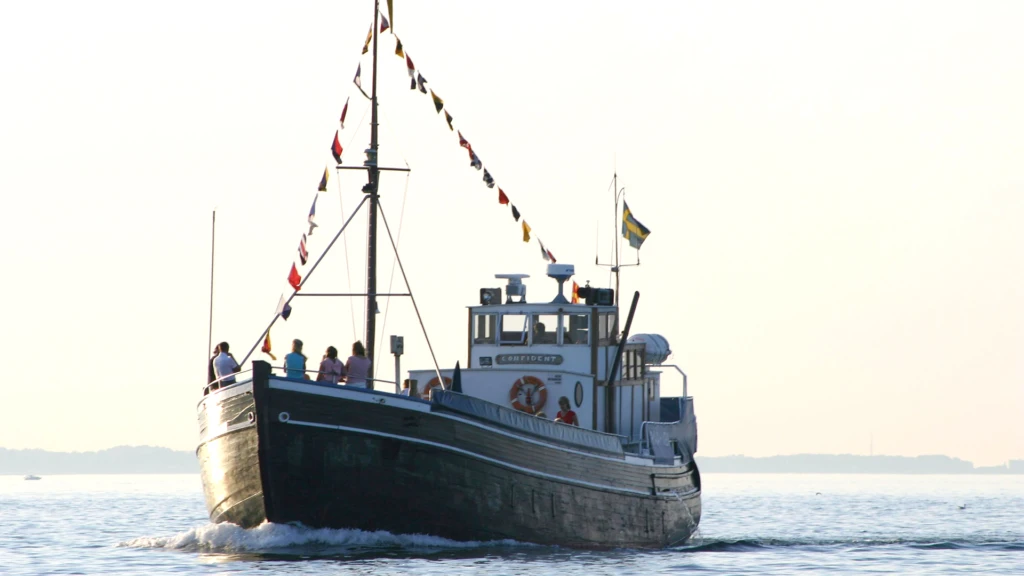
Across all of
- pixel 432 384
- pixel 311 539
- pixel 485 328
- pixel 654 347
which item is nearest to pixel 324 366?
pixel 311 539

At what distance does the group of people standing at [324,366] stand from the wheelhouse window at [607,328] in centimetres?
787

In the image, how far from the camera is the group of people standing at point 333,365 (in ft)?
93.5

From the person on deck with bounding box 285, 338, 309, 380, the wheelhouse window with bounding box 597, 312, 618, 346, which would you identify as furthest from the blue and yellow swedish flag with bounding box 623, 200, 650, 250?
the person on deck with bounding box 285, 338, 309, 380

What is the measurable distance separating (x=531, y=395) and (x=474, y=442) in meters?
5.38

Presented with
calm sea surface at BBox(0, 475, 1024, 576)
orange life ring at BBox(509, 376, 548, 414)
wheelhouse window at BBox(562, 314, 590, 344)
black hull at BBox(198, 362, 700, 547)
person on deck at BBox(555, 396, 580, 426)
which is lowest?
calm sea surface at BBox(0, 475, 1024, 576)

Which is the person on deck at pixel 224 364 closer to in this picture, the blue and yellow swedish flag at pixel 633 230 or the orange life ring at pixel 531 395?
the orange life ring at pixel 531 395

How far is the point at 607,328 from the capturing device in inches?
1437

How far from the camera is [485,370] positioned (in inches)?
1361

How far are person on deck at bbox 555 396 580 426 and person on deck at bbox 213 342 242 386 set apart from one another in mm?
7513

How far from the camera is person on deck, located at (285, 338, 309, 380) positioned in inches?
1110

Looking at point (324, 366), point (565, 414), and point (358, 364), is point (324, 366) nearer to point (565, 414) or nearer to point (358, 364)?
point (358, 364)

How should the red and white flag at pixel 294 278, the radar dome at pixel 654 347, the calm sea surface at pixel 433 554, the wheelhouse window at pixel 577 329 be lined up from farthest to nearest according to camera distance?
the radar dome at pixel 654 347, the wheelhouse window at pixel 577 329, the red and white flag at pixel 294 278, the calm sea surface at pixel 433 554

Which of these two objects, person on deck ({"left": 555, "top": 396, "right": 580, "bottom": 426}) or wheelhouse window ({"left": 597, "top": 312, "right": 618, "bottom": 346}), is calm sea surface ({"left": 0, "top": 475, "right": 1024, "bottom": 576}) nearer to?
person on deck ({"left": 555, "top": 396, "right": 580, "bottom": 426})

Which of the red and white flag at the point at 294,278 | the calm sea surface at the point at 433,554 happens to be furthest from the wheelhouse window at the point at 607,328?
the red and white flag at the point at 294,278
